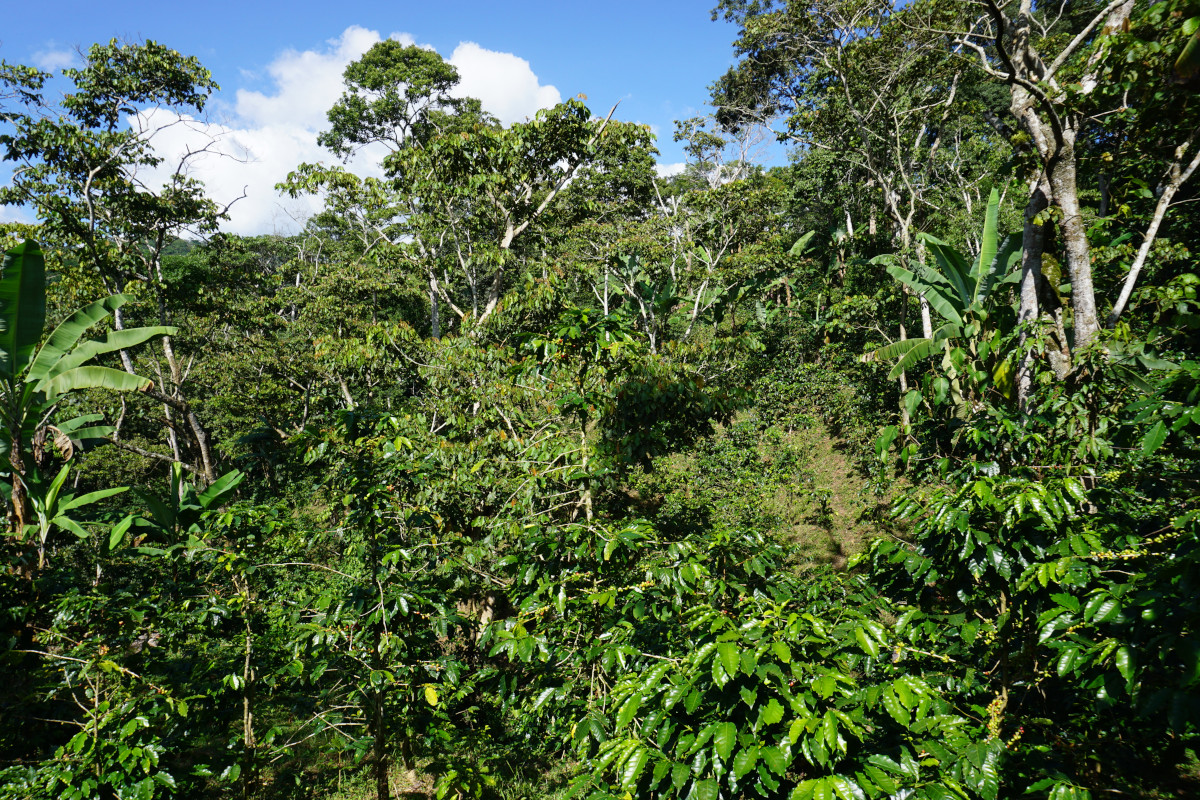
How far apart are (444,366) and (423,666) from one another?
11.9 feet

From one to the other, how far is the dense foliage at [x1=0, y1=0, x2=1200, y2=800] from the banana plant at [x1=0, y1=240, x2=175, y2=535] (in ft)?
0.10

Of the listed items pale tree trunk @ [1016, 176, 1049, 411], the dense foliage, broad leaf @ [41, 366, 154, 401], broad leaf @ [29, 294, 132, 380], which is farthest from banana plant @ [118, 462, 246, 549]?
pale tree trunk @ [1016, 176, 1049, 411]

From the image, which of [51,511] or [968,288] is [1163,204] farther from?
[51,511]

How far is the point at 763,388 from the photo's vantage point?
38.7 feet

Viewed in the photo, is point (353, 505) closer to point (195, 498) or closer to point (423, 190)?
point (195, 498)

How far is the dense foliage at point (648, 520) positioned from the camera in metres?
1.73

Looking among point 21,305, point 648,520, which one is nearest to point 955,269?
point 648,520

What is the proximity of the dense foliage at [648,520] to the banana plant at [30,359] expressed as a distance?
31mm

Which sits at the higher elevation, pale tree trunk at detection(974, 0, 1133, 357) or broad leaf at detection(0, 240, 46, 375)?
pale tree trunk at detection(974, 0, 1133, 357)

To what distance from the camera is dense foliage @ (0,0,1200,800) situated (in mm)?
1726

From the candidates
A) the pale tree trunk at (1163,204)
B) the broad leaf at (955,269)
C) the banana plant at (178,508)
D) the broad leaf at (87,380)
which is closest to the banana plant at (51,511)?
the banana plant at (178,508)

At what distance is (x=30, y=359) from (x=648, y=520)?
435 cm

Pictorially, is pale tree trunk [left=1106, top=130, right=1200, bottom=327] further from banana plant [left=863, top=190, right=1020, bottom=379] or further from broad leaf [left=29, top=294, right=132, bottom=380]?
broad leaf [left=29, top=294, right=132, bottom=380]

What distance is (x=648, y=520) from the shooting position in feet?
10.3
